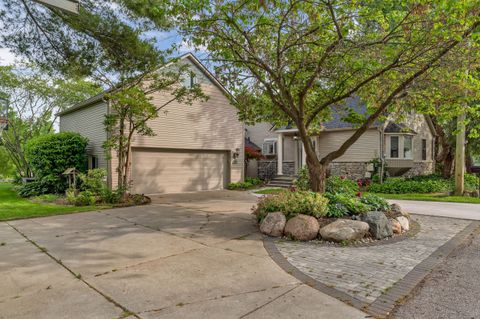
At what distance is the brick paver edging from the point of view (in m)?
3.09

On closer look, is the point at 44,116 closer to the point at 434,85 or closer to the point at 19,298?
the point at 19,298

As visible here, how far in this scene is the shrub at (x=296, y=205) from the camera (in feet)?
19.9

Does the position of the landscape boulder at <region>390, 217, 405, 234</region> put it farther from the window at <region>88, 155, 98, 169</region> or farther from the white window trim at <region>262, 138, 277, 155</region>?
the white window trim at <region>262, 138, 277, 155</region>

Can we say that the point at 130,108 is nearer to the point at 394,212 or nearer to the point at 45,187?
the point at 45,187

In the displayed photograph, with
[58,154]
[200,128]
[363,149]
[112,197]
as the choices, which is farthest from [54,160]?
[363,149]

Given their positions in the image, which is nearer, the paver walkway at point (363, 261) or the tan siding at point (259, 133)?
the paver walkway at point (363, 261)

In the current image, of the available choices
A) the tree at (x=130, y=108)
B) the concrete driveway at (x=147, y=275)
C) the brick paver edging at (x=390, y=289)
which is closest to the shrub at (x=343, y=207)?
the brick paver edging at (x=390, y=289)

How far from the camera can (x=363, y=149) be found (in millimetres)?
16438

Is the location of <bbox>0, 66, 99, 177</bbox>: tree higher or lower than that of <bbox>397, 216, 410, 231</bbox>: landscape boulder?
higher

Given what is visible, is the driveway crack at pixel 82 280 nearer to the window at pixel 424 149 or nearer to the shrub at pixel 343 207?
the shrub at pixel 343 207

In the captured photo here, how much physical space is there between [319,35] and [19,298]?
266 inches

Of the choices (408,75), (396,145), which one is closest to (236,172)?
(396,145)

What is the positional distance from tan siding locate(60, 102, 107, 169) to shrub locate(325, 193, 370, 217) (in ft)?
30.0

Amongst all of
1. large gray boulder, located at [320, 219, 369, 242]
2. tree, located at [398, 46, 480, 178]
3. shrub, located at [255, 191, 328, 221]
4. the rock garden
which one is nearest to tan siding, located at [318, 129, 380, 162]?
tree, located at [398, 46, 480, 178]
